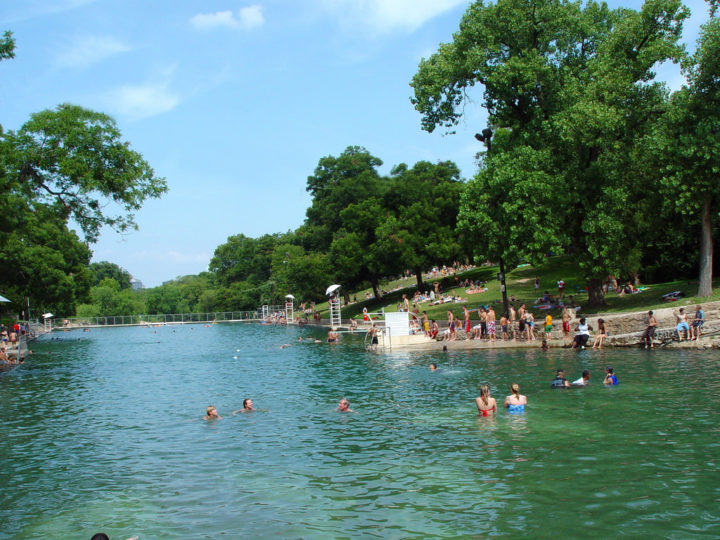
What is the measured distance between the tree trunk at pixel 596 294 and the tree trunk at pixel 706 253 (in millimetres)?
6658

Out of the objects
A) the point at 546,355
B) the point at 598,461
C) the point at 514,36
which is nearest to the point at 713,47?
the point at 514,36

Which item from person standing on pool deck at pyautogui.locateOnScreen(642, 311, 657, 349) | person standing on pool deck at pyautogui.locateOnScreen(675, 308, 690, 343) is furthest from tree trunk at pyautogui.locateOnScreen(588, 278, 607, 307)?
person standing on pool deck at pyautogui.locateOnScreen(675, 308, 690, 343)

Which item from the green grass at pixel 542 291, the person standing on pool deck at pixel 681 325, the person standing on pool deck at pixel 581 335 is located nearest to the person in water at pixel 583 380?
the person standing on pool deck at pixel 681 325

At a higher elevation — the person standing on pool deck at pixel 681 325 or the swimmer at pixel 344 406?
the person standing on pool deck at pixel 681 325

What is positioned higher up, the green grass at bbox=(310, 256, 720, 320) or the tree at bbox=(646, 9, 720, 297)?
the tree at bbox=(646, 9, 720, 297)

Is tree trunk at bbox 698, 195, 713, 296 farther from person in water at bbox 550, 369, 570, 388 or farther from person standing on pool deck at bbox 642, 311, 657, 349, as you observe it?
person in water at bbox 550, 369, 570, 388

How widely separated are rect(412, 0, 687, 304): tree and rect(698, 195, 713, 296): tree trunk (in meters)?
4.00

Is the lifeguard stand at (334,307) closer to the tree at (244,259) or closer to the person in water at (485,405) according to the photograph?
the person in water at (485,405)

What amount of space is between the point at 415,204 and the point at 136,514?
58367 millimetres

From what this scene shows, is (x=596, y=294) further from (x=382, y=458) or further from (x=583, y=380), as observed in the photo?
(x=382, y=458)

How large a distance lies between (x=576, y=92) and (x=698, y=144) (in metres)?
7.34

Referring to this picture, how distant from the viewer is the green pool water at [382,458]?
35.0ft

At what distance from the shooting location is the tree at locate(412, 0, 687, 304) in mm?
33219

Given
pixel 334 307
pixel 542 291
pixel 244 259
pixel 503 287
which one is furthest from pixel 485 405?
pixel 244 259
